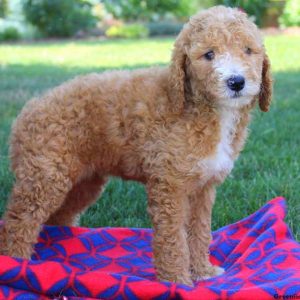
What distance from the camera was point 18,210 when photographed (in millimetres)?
3793

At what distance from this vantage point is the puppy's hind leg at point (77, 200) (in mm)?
4379

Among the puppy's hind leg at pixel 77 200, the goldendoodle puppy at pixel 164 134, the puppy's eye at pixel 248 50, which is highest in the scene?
the puppy's eye at pixel 248 50

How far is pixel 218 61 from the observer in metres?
3.37

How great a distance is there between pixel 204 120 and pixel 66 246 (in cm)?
145

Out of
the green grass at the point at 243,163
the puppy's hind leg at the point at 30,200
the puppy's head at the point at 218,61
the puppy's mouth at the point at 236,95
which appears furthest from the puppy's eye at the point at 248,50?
the green grass at the point at 243,163

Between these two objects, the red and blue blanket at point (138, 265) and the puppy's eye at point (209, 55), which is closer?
the red and blue blanket at point (138, 265)

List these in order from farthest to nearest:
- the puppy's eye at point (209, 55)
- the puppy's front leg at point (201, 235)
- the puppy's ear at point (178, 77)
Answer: the puppy's front leg at point (201, 235), the puppy's ear at point (178, 77), the puppy's eye at point (209, 55)

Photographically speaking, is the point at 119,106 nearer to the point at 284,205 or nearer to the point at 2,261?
the point at 2,261

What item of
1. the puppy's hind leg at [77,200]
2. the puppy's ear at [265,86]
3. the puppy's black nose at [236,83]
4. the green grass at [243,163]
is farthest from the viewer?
the green grass at [243,163]

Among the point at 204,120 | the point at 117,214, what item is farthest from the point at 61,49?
the point at 204,120

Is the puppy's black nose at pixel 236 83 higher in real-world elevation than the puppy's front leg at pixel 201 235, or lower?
higher

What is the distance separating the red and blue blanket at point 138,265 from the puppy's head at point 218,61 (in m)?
1.05

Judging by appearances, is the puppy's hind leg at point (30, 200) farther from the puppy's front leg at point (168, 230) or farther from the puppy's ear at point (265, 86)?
the puppy's ear at point (265, 86)

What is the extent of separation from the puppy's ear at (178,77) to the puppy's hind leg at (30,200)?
0.80 meters
